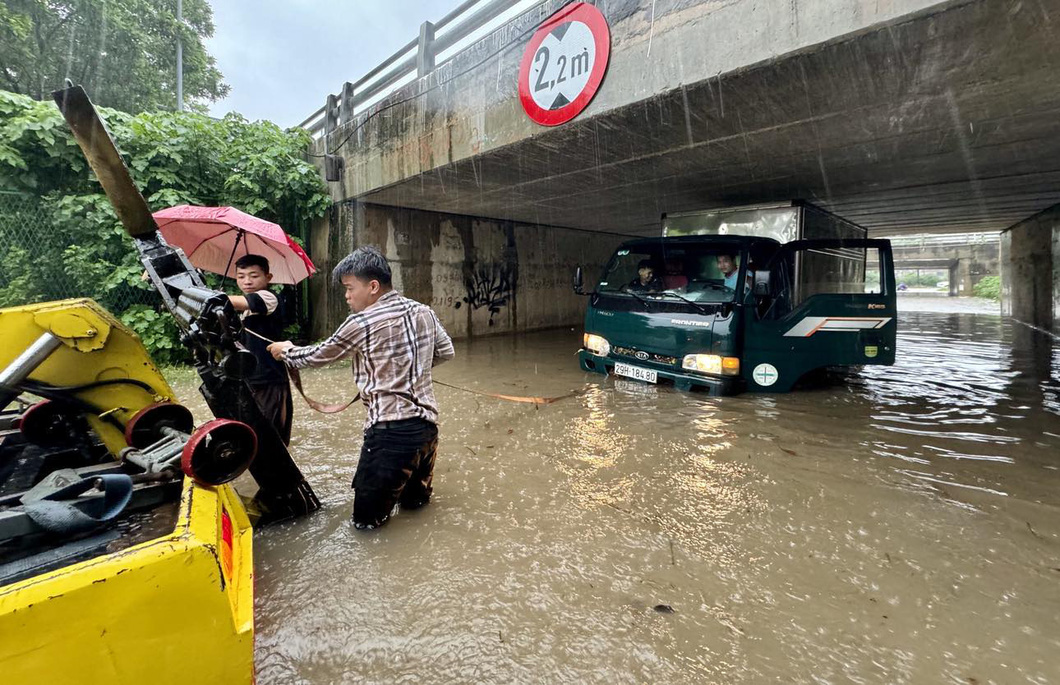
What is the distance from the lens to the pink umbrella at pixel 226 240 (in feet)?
12.5

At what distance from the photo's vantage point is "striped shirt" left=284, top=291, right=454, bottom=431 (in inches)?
103

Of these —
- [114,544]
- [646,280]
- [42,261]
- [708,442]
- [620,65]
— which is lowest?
[708,442]

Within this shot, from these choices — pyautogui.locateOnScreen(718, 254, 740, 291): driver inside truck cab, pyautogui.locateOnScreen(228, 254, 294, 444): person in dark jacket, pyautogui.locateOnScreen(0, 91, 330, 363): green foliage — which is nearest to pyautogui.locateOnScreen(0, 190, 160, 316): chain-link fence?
pyautogui.locateOnScreen(0, 91, 330, 363): green foliage

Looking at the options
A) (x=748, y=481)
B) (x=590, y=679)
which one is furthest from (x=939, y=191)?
(x=590, y=679)

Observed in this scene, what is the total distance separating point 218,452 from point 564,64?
510 centimetres

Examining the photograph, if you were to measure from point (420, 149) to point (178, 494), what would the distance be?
638cm

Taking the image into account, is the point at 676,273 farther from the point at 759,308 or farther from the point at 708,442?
the point at 708,442

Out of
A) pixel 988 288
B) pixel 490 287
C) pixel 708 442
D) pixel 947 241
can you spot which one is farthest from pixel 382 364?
pixel 947 241

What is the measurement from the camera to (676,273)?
6.30m

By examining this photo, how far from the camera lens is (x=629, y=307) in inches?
245

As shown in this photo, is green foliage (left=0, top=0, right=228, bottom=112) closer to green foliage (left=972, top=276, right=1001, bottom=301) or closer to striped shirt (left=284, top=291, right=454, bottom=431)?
striped shirt (left=284, top=291, right=454, bottom=431)

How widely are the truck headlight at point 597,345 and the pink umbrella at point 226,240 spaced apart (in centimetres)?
366

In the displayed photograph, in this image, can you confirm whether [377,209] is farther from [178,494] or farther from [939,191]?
[939,191]

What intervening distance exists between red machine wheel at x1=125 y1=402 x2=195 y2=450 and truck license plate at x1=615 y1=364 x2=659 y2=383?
4.72 metres
